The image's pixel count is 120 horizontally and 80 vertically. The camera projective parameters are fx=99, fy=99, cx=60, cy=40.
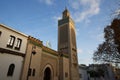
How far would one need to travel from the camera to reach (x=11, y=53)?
13.7 meters

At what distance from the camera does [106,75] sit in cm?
5631

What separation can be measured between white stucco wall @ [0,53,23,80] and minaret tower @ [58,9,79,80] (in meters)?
15.9

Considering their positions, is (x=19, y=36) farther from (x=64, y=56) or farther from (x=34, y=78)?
(x=64, y=56)

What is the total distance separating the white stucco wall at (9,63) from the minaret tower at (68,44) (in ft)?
52.3

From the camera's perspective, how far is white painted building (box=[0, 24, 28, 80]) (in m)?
12.6

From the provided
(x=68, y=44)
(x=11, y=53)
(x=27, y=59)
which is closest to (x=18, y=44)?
(x=11, y=53)

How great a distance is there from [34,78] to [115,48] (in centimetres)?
1316

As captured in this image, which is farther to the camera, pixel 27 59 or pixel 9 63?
pixel 27 59

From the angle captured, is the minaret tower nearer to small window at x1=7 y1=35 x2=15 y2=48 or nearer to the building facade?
the building facade

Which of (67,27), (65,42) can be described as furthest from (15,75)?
(67,27)

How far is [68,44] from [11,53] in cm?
1865

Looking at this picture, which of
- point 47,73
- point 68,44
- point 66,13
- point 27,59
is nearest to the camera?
point 27,59

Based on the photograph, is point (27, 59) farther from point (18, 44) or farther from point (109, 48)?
point (109, 48)

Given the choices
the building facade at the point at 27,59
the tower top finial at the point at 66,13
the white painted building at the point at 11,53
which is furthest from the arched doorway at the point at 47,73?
the tower top finial at the point at 66,13
